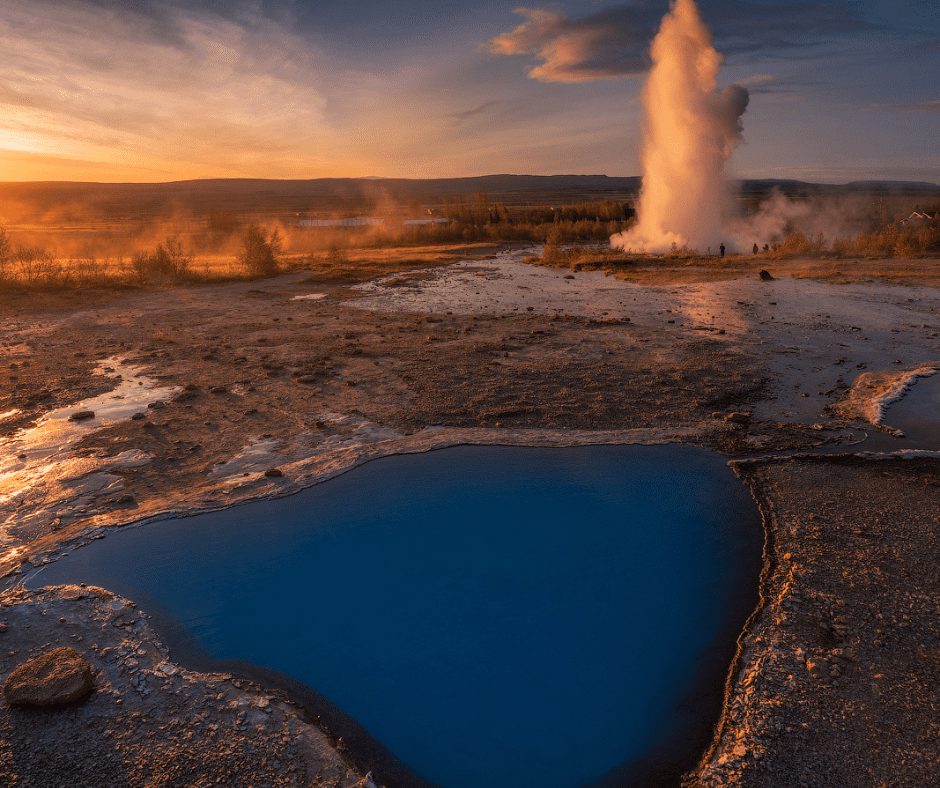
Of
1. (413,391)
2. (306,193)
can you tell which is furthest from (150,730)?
(306,193)

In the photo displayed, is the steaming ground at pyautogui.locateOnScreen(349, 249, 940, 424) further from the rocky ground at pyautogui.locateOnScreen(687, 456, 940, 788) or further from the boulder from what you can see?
the boulder

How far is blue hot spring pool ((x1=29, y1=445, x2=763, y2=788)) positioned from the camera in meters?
2.95

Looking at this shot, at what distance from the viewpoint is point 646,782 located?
2650 mm

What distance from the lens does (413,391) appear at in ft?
24.2

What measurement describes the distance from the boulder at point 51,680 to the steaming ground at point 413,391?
0.11 m

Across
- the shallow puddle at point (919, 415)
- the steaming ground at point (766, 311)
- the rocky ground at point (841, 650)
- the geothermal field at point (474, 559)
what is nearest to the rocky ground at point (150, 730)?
the geothermal field at point (474, 559)

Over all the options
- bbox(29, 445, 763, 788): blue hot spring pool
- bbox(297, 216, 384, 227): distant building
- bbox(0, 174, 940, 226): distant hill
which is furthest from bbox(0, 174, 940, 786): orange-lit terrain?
bbox(0, 174, 940, 226): distant hill

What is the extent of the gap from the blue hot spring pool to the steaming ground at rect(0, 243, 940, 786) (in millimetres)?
Answer: 315

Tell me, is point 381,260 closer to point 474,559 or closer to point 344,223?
point 474,559

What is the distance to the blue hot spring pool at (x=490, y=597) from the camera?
295 centimetres

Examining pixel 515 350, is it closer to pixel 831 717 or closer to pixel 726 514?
pixel 726 514

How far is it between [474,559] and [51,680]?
8.47ft

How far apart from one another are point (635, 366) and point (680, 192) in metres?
19.1

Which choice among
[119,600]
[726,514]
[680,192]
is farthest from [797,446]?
[680,192]
